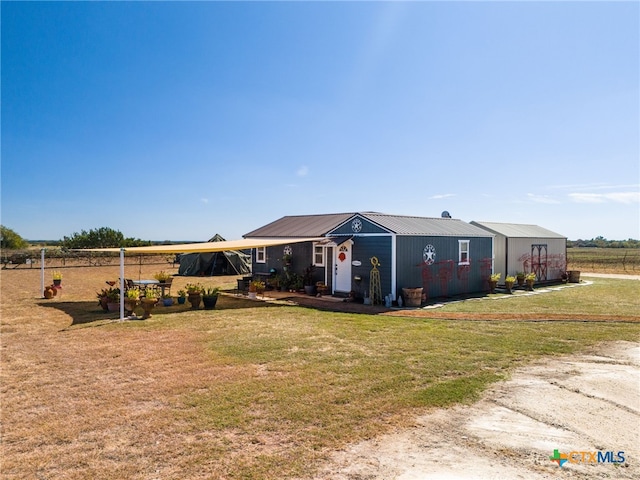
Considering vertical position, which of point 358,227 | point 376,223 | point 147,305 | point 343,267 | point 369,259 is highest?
point 376,223

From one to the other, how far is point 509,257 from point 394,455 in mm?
18302

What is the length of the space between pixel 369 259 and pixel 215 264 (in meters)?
14.2

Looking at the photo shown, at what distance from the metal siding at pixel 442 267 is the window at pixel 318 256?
3.50m

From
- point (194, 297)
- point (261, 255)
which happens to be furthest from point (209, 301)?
point (261, 255)

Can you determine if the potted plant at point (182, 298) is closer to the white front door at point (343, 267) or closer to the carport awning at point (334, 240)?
the carport awning at point (334, 240)

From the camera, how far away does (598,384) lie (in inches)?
232

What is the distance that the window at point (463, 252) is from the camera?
54.0ft

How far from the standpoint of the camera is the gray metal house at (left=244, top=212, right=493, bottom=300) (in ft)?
46.1

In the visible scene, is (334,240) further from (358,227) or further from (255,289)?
(255,289)

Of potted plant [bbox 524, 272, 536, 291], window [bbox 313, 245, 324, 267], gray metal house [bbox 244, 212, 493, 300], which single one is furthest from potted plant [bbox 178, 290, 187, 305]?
potted plant [bbox 524, 272, 536, 291]

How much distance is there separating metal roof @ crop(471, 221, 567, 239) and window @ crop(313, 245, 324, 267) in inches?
341

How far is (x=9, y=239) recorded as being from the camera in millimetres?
58000

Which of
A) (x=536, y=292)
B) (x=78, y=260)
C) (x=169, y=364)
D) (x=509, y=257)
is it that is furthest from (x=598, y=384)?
(x=78, y=260)

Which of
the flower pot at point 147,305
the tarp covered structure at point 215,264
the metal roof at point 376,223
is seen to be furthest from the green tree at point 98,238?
the flower pot at point 147,305
